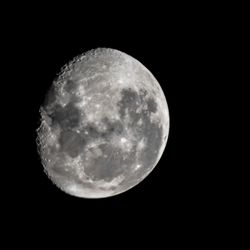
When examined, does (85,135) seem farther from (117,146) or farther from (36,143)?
(36,143)

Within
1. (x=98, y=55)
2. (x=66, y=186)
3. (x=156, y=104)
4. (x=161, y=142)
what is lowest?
(x=66, y=186)

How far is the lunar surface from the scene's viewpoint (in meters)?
4.73

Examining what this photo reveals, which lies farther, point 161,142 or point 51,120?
point 161,142

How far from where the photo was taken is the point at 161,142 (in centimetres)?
520

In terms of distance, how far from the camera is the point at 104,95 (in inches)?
187

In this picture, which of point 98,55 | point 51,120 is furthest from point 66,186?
point 98,55

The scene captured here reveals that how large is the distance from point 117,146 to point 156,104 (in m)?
0.70

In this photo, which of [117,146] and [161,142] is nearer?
[117,146]

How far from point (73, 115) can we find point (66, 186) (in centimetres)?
88

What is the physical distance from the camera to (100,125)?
4707 millimetres

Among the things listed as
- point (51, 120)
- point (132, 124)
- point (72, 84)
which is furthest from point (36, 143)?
point (132, 124)

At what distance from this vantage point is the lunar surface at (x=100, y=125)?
4.73 metres

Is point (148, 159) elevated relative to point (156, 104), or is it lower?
lower

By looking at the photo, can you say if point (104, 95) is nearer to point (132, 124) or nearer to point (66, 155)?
point (132, 124)
